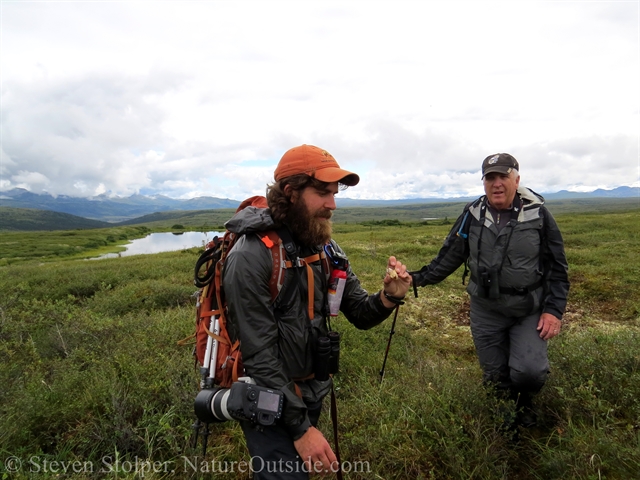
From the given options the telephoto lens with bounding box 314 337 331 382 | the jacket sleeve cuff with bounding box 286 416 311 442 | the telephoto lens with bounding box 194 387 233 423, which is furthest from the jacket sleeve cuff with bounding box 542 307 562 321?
the telephoto lens with bounding box 194 387 233 423

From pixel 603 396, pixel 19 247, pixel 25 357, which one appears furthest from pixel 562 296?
pixel 19 247

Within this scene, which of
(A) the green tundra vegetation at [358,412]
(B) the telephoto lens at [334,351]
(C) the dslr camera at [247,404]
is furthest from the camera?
(A) the green tundra vegetation at [358,412]

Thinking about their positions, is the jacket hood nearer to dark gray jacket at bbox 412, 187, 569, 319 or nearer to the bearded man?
the bearded man

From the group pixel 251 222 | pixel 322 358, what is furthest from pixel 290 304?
pixel 251 222

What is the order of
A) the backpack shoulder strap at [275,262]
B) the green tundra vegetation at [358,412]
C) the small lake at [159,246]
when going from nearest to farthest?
the backpack shoulder strap at [275,262] → the green tundra vegetation at [358,412] → the small lake at [159,246]

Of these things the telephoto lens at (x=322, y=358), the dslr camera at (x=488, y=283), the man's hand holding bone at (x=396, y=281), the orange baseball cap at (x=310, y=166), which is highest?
the orange baseball cap at (x=310, y=166)

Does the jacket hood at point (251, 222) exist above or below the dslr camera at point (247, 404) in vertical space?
above

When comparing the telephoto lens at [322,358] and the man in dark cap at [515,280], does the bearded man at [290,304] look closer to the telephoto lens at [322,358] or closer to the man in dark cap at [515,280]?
the telephoto lens at [322,358]

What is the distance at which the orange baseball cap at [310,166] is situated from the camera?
2.43 metres

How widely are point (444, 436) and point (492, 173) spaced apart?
2767mm

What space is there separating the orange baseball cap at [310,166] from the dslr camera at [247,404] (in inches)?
56.2

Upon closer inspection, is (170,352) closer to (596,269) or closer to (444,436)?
(444,436)

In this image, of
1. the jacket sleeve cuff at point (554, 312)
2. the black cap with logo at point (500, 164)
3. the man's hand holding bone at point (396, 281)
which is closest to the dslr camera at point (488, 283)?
the jacket sleeve cuff at point (554, 312)

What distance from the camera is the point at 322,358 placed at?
99.1 inches
